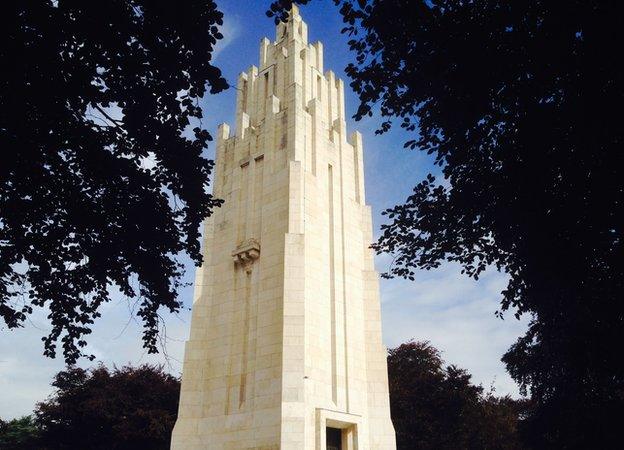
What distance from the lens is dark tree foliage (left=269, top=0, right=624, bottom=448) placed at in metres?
8.19

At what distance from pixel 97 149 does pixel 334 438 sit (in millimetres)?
15002

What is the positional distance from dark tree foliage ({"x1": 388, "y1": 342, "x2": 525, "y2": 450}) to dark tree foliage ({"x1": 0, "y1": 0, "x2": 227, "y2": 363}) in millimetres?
26403

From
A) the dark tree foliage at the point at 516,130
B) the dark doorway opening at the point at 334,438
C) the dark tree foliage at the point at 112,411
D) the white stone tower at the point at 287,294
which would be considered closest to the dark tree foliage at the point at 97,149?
the dark tree foliage at the point at 516,130

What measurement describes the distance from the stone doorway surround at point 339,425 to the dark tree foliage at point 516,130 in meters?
8.16

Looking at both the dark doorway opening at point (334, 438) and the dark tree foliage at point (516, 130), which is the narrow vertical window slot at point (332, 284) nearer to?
the dark doorway opening at point (334, 438)

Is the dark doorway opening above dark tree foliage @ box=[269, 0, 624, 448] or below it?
below

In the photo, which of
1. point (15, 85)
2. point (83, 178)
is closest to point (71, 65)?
point (15, 85)

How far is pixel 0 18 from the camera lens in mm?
6805

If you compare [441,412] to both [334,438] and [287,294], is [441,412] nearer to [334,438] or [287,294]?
[334,438]

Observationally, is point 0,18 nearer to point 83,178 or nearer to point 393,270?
point 83,178

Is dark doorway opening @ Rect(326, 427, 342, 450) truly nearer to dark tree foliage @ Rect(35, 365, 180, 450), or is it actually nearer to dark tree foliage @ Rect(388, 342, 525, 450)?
dark tree foliage @ Rect(388, 342, 525, 450)

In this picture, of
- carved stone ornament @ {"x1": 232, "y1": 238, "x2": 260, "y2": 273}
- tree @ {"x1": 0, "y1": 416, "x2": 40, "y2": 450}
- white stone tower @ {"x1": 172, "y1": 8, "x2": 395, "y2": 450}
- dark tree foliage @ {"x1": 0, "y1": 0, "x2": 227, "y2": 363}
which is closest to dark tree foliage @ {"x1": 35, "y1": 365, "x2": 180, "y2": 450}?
tree @ {"x1": 0, "y1": 416, "x2": 40, "y2": 450}

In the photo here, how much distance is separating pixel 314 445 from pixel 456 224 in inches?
408

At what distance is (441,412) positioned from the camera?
34562 mm
